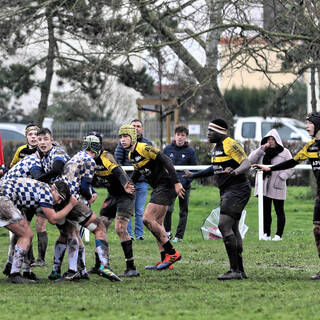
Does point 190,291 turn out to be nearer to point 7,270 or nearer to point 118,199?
point 118,199

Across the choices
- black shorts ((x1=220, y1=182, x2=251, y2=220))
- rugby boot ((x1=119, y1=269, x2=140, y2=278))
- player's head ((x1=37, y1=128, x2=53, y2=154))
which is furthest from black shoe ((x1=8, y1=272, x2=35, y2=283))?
black shorts ((x1=220, y1=182, x2=251, y2=220))

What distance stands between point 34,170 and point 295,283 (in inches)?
134

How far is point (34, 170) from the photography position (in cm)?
1104

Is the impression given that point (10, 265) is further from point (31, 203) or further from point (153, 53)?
point (153, 53)

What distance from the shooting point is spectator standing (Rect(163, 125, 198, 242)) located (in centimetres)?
1589

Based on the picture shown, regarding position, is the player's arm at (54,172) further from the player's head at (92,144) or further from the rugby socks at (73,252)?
the rugby socks at (73,252)

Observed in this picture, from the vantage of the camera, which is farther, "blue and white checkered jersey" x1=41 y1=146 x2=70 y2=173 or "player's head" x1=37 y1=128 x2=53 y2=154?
"player's head" x1=37 y1=128 x2=53 y2=154

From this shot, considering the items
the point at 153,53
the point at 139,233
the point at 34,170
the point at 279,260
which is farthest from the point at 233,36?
the point at 34,170

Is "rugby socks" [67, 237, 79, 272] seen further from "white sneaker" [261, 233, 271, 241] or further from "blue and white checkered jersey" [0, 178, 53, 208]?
"white sneaker" [261, 233, 271, 241]

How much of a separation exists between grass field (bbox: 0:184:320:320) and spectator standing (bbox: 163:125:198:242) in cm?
69

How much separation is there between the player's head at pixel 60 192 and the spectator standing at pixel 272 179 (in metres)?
5.99

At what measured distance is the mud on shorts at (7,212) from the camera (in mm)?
10578

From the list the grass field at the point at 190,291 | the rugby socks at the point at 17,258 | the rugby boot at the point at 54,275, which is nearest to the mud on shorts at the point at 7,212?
the rugby socks at the point at 17,258

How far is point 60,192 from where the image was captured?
34.7 ft
